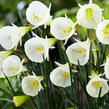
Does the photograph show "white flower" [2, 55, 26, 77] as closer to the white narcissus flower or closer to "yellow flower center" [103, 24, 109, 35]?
the white narcissus flower

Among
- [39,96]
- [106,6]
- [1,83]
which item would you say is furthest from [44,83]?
[106,6]

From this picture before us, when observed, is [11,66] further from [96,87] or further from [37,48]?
[96,87]

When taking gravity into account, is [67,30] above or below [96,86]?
above

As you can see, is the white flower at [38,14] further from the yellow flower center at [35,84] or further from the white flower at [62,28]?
the yellow flower center at [35,84]

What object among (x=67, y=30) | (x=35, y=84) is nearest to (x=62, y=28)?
(x=67, y=30)

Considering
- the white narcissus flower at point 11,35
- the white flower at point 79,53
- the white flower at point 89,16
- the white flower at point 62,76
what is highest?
the white flower at point 89,16

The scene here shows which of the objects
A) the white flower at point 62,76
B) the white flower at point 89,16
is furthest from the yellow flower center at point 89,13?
the white flower at point 62,76
